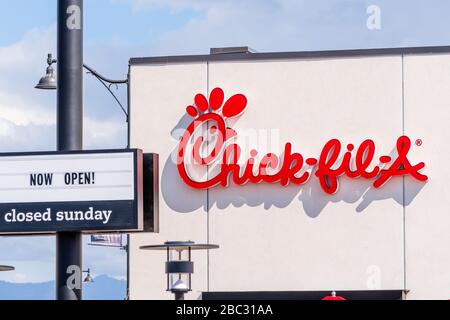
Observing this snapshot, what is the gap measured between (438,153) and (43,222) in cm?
1474

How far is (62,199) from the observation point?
1791 centimetres

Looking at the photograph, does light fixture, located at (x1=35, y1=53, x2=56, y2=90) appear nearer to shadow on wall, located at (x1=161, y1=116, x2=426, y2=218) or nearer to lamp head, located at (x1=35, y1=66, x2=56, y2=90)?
lamp head, located at (x1=35, y1=66, x2=56, y2=90)

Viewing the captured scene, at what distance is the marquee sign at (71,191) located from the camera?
58.4 ft

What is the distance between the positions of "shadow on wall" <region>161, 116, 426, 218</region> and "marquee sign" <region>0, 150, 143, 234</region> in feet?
40.7

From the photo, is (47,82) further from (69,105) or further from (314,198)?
(69,105)

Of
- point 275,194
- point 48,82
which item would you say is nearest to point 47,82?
point 48,82

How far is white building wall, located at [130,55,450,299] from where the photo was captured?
29.5m

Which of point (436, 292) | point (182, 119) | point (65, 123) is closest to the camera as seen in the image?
point (65, 123)

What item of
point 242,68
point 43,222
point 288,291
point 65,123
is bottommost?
point 288,291

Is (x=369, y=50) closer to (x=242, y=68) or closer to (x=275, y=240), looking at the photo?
(x=242, y=68)

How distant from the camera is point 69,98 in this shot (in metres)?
17.6

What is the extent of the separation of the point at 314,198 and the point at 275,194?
105 cm

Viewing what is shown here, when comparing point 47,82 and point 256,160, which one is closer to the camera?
point 256,160

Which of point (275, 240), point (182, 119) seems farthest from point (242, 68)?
point (275, 240)
